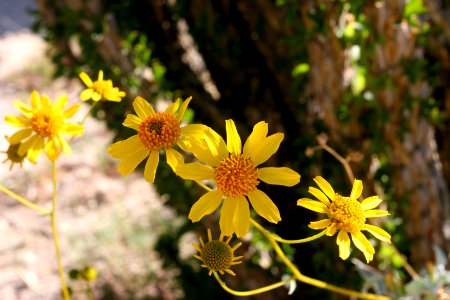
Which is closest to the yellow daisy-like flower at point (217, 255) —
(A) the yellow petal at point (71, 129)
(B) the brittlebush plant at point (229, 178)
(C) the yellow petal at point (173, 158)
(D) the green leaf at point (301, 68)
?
(B) the brittlebush plant at point (229, 178)

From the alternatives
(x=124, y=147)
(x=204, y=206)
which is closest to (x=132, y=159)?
(x=124, y=147)

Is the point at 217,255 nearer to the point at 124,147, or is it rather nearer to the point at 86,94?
the point at 124,147

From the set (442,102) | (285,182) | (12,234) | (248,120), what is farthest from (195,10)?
(12,234)

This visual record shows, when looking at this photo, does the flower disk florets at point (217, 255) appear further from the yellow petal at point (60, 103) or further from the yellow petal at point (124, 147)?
the yellow petal at point (60, 103)

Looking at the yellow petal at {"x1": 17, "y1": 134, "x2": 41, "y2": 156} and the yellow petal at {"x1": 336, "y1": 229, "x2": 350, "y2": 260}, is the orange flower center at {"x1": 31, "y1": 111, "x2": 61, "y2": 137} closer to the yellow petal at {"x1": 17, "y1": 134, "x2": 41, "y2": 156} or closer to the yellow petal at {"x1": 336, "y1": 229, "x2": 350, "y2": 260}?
the yellow petal at {"x1": 17, "y1": 134, "x2": 41, "y2": 156}

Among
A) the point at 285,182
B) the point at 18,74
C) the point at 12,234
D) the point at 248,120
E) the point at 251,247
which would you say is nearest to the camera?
the point at 285,182

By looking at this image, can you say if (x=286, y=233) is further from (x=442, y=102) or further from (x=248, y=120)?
(x=442, y=102)
